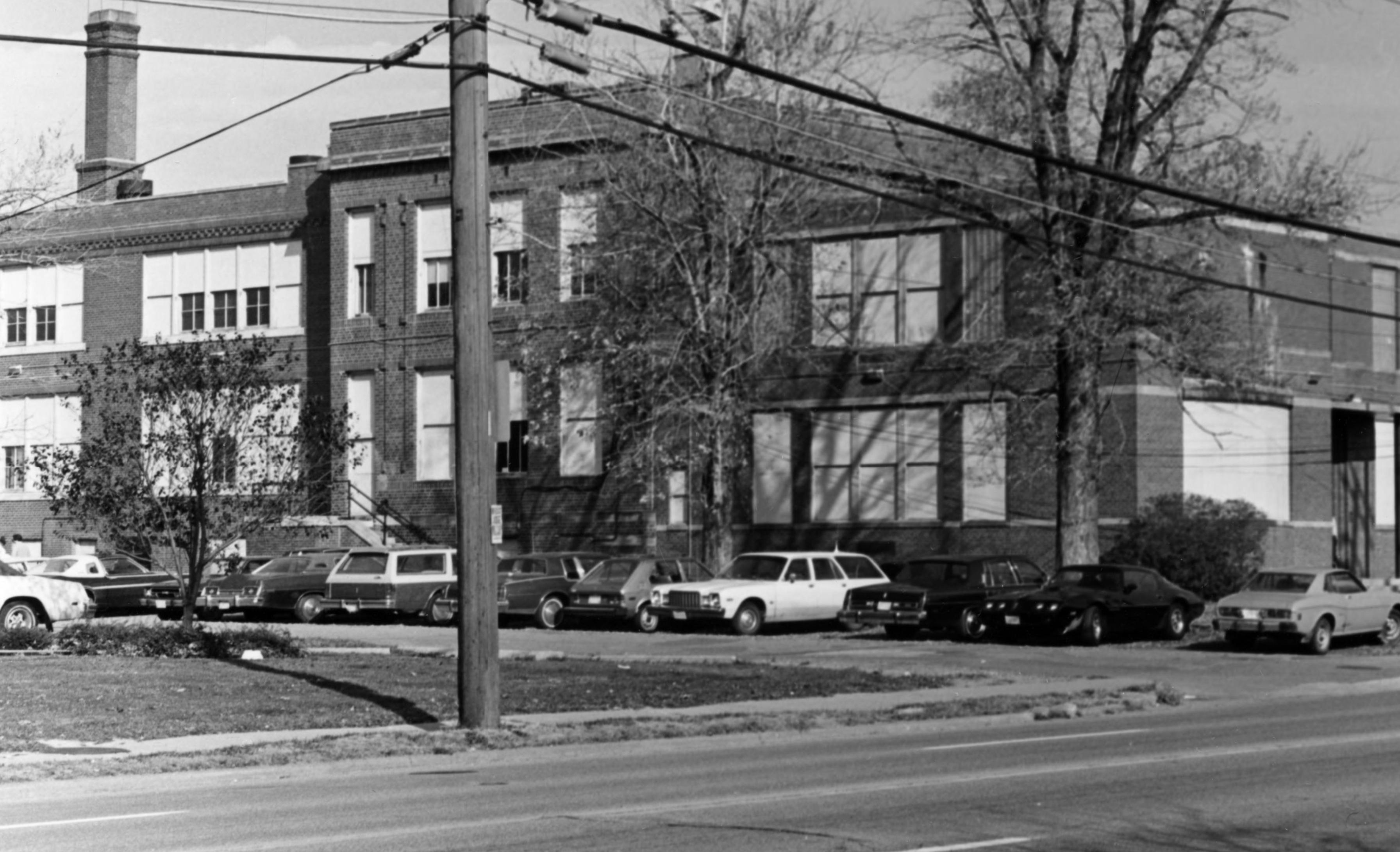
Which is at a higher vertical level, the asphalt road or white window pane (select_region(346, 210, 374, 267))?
white window pane (select_region(346, 210, 374, 267))

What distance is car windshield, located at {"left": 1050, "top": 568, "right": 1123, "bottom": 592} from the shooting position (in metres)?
32.2

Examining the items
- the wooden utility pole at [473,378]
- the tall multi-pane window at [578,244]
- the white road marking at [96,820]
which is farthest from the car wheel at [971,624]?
the white road marking at [96,820]

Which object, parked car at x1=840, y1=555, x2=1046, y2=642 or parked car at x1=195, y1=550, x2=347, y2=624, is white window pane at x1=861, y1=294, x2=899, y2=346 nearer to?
parked car at x1=840, y1=555, x2=1046, y2=642

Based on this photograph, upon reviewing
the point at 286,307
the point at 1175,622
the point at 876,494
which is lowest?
the point at 1175,622

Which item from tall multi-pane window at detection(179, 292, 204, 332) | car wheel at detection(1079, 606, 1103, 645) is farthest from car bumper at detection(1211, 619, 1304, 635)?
tall multi-pane window at detection(179, 292, 204, 332)

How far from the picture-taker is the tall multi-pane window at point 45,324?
199 ft

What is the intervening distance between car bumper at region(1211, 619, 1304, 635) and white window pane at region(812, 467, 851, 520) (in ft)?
62.7

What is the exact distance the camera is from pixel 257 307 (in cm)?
5847

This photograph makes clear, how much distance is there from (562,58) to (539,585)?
65.6ft

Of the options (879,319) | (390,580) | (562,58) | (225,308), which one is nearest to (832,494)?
(879,319)

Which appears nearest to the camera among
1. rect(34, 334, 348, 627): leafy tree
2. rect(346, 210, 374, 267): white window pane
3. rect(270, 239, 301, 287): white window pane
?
rect(34, 334, 348, 627): leafy tree

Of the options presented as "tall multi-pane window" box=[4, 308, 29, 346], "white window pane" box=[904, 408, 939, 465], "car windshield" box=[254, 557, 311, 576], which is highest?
"tall multi-pane window" box=[4, 308, 29, 346]

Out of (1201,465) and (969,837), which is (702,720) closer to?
(969,837)

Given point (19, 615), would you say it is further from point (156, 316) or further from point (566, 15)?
point (156, 316)
